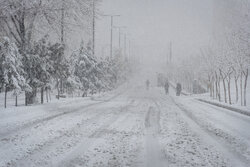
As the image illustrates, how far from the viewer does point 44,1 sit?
14.4 meters

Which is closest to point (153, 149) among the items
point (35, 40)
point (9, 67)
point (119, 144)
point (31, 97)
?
point (119, 144)

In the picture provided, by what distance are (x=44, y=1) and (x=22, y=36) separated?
8.11ft

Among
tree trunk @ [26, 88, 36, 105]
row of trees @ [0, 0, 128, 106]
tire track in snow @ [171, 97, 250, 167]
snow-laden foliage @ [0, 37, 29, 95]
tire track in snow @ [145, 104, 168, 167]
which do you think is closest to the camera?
tire track in snow @ [145, 104, 168, 167]

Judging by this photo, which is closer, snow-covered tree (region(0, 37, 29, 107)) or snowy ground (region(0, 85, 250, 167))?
snowy ground (region(0, 85, 250, 167))

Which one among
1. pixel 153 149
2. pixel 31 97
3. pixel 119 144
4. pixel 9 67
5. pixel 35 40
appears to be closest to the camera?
pixel 153 149

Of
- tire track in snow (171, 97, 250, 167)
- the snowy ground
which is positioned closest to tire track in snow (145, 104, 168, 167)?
the snowy ground

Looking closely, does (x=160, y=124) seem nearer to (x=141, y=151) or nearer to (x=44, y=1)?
(x=141, y=151)

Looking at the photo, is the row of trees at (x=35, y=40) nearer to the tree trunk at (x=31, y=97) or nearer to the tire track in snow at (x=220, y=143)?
the tree trunk at (x=31, y=97)

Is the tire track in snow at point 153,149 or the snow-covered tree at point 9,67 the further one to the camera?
the snow-covered tree at point 9,67

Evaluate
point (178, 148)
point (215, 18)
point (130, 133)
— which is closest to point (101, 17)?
point (130, 133)

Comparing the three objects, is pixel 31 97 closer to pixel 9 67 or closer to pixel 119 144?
pixel 9 67

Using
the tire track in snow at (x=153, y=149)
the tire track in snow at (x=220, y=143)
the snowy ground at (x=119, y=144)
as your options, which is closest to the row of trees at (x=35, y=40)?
the snowy ground at (x=119, y=144)

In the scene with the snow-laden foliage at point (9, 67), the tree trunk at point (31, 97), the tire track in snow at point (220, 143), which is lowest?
the tire track in snow at point (220, 143)

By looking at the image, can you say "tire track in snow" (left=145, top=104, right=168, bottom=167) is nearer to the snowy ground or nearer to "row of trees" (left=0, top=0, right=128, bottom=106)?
the snowy ground
